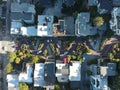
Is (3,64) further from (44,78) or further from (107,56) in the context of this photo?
(107,56)

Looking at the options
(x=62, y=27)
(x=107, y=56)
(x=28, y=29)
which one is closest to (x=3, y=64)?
(x=28, y=29)

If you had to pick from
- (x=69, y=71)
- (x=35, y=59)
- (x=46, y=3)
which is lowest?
(x=69, y=71)

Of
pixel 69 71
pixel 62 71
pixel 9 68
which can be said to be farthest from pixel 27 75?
pixel 69 71

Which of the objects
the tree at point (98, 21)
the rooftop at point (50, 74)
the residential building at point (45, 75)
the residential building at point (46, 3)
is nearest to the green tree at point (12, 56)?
the residential building at point (45, 75)

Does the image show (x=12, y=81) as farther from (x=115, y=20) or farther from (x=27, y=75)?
(x=115, y=20)

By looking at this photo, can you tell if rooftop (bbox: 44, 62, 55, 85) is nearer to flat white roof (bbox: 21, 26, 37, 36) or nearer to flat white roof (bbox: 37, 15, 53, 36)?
flat white roof (bbox: 37, 15, 53, 36)

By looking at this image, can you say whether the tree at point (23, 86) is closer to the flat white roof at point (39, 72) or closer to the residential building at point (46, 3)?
the flat white roof at point (39, 72)
